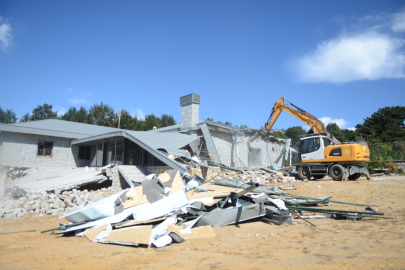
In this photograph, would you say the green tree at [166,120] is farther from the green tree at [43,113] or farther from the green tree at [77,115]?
the green tree at [43,113]

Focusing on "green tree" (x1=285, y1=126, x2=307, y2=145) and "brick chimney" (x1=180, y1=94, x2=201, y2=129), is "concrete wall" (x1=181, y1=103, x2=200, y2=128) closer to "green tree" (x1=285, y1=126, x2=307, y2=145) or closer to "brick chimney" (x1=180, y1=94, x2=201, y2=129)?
"brick chimney" (x1=180, y1=94, x2=201, y2=129)

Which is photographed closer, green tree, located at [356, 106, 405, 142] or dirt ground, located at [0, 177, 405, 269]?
dirt ground, located at [0, 177, 405, 269]

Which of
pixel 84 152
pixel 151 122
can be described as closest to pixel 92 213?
pixel 84 152

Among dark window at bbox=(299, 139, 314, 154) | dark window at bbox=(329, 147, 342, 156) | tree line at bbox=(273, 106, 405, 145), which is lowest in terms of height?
dark window at bbox=(329, 147, 342, 156)

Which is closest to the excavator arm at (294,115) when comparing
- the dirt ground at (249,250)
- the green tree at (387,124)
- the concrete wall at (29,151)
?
the dirt ground at (249,250)

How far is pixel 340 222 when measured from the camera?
7133 millimetres

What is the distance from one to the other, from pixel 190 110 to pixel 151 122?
95.8 ft

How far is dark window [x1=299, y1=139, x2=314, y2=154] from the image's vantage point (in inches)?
651

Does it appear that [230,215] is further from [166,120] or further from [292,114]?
[166,120]

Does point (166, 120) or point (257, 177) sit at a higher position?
point (166, 120)

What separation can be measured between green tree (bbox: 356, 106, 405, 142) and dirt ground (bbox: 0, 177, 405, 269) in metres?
35.1

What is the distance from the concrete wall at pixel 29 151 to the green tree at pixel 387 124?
36168 millimetres

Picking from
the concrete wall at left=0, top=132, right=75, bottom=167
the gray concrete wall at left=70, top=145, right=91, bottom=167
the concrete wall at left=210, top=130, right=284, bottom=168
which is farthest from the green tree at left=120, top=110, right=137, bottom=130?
the concrete wall at left=210, top=130, right=284, bottom=168

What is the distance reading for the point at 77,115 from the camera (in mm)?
45906
